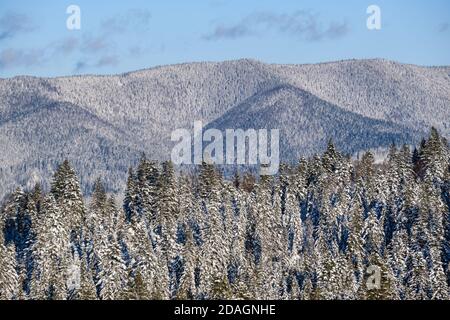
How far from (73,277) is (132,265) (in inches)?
293

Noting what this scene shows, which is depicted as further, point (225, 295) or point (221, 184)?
point (221, 184)

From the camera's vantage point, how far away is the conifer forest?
127750 mm

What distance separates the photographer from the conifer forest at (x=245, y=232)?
12775cm

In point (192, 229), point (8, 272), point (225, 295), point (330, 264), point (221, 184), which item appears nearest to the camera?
point (225, 295)

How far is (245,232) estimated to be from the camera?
15212 cm

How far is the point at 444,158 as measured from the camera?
159 metres
